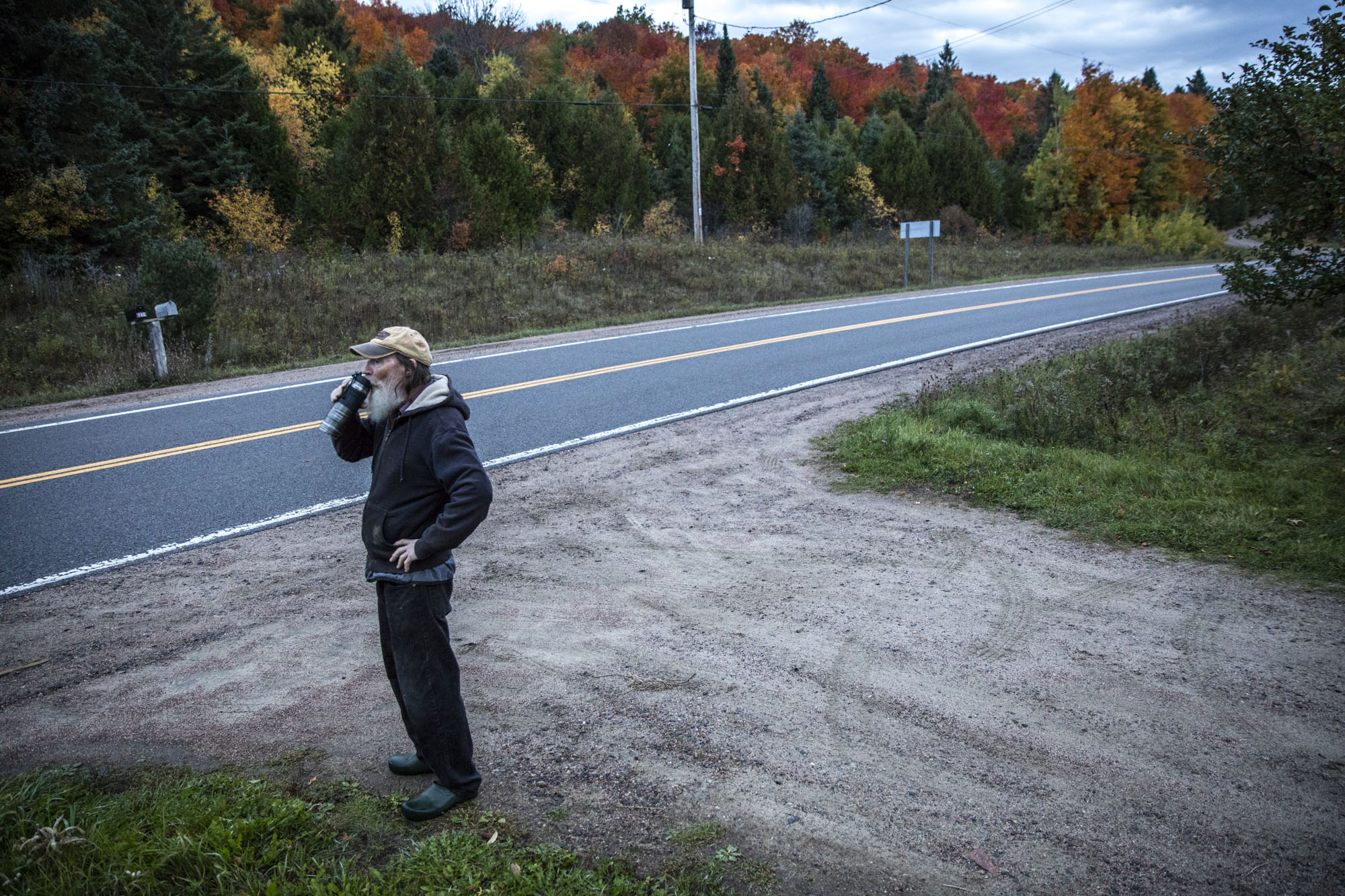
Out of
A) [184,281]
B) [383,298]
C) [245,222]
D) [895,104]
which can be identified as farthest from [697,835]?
[895,104]

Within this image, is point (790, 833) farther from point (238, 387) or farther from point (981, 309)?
point (981, 309)

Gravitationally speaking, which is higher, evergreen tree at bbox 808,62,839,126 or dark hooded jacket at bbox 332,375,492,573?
evergreen tree at bbox 808,62,839,126

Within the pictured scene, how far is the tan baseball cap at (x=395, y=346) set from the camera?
327 centimetres

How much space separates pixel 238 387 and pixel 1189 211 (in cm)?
5668

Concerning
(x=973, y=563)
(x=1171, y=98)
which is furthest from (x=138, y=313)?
(x=1171, y=98)

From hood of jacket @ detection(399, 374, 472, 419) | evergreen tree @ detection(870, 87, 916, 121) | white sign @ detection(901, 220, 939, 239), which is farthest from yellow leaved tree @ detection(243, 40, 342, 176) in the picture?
evergreen tree @ detection(870, 87, 916, 121)

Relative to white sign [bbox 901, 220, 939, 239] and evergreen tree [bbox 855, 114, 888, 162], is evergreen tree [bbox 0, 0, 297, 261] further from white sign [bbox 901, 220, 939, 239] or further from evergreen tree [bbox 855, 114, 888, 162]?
evergreen tree [bbox 855, 114, 888, 162]

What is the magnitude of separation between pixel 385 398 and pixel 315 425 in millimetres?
6489

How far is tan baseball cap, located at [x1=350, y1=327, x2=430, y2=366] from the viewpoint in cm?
327

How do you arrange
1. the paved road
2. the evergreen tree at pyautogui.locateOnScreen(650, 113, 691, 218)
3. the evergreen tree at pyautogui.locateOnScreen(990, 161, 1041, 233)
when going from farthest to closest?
the evergreen tree at pyautogui.locateOnScreen(990, 161, 1041, 233) < the evergreen tree at pyautogui.locateOnScreen(650, 113, 691, 218) < the paved road

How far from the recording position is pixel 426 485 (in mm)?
3260

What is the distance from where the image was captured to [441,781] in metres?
3.33

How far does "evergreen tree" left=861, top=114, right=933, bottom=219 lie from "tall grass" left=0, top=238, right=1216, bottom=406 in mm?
28733

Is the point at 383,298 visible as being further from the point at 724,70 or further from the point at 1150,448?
the point at 724,70
